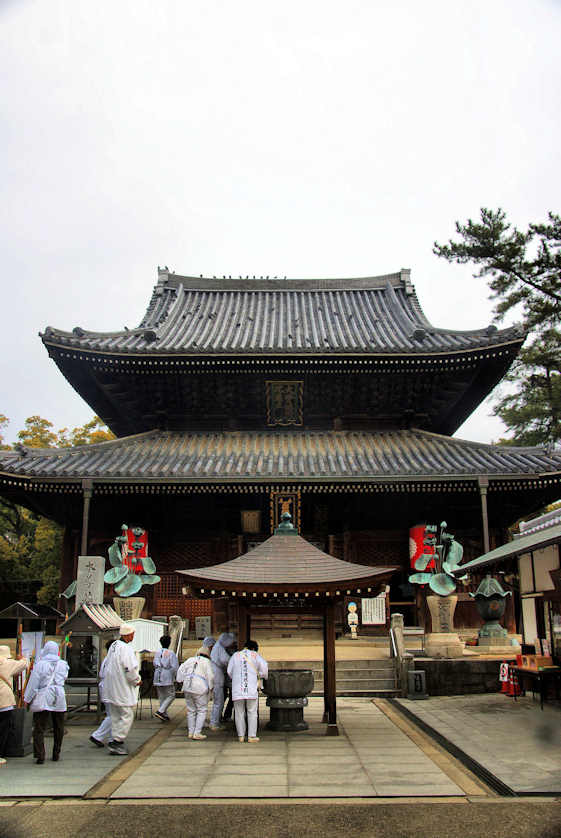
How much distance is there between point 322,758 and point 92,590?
731cm

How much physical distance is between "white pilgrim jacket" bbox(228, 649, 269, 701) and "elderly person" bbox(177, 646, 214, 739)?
1.84 feet

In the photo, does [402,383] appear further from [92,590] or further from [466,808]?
[466,808]

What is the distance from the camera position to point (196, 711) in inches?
432

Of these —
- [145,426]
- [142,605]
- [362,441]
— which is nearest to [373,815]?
[142,605]

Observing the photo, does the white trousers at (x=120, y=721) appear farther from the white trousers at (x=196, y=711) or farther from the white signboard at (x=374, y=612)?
the white signboard at (x=374, y=612)

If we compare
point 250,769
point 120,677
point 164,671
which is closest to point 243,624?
point 164,671

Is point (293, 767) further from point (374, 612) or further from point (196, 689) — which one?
point (374, 612)

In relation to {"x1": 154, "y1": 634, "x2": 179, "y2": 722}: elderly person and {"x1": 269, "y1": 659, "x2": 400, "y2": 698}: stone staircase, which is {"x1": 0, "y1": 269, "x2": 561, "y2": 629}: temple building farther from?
{"x1": 154, "y1": 634, "x2": 179, "y2": 722}: elderly person

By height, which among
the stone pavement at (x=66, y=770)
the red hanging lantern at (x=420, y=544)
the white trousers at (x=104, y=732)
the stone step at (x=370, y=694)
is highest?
the red hanging lantern at (x=420, y=544)

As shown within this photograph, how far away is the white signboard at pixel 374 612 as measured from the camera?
19.4 meters

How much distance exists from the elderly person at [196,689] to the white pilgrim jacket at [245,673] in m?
0.56

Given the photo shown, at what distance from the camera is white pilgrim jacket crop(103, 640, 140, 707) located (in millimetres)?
9948

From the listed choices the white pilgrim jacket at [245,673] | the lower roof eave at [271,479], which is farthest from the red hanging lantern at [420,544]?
the white pilgrim jacket at [245,673]

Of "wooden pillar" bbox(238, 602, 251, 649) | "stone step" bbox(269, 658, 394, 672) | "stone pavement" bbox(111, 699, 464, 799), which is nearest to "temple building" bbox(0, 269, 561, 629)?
"stone step" bbox(269, 658, 394, 672)
